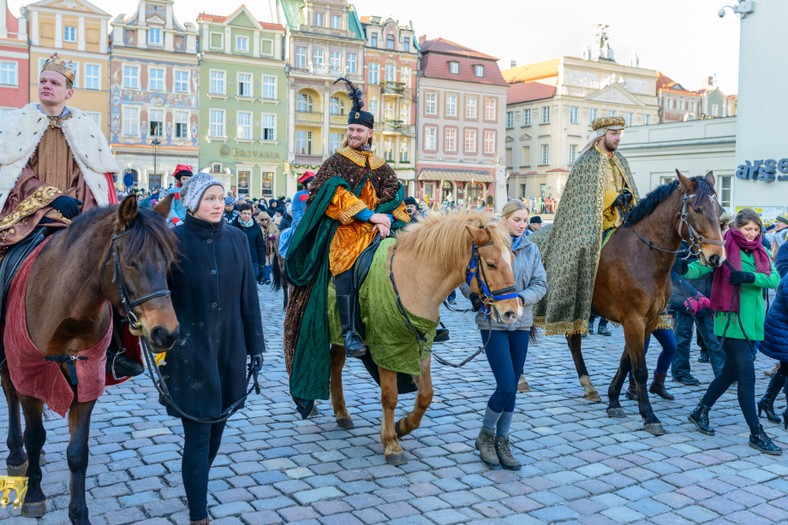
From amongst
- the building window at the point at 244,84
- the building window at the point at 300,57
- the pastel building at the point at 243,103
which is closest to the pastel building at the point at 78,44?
the pastel building at the point at 243,103

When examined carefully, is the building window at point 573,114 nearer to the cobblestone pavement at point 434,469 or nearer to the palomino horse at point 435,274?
the cobblestone pavement at point 434,469

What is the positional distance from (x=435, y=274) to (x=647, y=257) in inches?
106

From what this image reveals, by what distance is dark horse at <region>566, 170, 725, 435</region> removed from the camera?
6.52 metres

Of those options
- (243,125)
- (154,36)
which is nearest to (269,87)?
(243,125)

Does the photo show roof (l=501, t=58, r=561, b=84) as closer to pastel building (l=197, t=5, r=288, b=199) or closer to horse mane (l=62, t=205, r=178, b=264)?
pastel building (l=197, t=5, r=288, b=199)

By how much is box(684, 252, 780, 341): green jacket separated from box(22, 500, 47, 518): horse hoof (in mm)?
5324

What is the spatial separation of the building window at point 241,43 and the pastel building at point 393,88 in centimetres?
906

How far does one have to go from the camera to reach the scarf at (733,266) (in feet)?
20.5

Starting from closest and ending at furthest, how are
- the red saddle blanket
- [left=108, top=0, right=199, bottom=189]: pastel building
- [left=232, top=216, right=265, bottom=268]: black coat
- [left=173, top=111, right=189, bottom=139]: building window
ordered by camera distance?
the red saddle blanket, [left=232, top=216, right=265, bottom=268]: black coat, [left=108, top=0, right=199, bottom=189]: pastel building, [left=173, top=111, right=189, bottom=139]: building window

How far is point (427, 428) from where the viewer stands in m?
6.38

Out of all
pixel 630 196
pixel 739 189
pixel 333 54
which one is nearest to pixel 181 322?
pixel 630 196

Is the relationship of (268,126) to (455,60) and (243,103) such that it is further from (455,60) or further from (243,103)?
(455,60)

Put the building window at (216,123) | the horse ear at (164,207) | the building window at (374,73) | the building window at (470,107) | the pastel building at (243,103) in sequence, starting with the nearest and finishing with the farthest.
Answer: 1. the horse ear at (164,207)
2. the pastel building at (243,103)
3. the building window at (216,123)
4. the building window at (374,73)
5. the building window at (470,107)

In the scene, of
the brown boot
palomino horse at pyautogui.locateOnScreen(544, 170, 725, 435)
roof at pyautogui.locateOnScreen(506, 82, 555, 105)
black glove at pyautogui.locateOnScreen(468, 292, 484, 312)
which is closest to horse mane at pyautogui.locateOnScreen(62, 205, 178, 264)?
black glove at pyautogui.locateOnScreen(468, 292, 484, 312)
